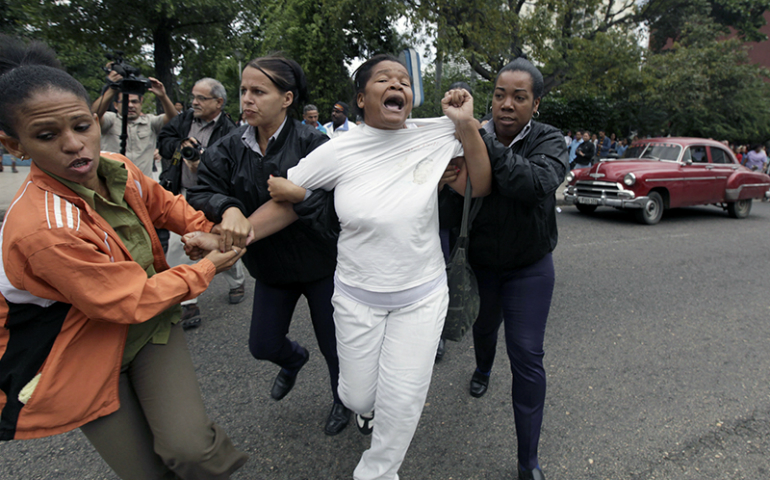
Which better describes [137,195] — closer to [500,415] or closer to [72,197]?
[72,197]

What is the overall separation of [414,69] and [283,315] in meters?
1.47

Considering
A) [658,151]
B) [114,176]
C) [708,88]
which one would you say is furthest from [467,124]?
[708,88]

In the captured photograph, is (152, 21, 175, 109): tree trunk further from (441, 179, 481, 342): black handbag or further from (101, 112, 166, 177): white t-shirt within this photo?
(441, 179, 481, 342): black handbag

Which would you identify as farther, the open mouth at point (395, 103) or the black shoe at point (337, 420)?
the black shoe at point (337, 420)

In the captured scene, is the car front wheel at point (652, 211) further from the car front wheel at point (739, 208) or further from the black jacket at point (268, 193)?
the black jacket at point (268, 193)

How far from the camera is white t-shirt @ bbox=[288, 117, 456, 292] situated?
6.34 ft

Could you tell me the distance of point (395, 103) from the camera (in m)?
1.99

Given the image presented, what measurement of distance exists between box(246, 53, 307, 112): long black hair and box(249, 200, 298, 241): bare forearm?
66 cm

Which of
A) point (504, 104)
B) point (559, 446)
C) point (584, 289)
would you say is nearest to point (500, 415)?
point (559, 446)

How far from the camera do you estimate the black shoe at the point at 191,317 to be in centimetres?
413

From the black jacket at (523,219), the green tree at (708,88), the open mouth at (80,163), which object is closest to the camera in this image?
the open mouth at (80,163)

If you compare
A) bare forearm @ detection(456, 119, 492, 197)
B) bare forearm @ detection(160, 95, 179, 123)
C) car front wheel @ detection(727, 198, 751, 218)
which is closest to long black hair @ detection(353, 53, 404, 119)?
bare forearm @ detection(456, 119, 492, 197)

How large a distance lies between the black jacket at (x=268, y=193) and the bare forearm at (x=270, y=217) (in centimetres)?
20

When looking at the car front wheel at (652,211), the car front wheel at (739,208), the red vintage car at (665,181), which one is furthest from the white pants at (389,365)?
the car front wheel at (739,208)
